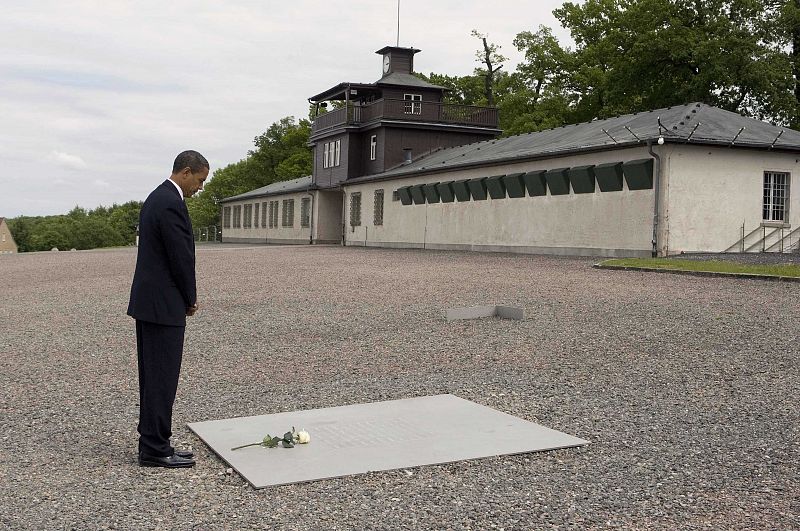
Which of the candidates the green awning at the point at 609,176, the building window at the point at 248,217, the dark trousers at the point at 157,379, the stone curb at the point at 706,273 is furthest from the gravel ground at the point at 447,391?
the building window at the point at 248,217

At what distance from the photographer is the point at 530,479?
4812 millimetres

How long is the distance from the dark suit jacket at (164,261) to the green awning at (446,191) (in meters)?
30.2

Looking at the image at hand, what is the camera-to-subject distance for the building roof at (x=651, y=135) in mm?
24844

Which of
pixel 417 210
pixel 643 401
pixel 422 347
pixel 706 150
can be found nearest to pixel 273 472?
pixel 643 401

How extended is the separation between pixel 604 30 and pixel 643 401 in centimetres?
5019

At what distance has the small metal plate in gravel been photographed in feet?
16.5

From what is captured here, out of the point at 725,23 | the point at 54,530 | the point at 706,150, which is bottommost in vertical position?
the point at 54,530

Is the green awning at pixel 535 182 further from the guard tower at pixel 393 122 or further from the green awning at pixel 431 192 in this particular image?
the guard tower at pixel 393 122

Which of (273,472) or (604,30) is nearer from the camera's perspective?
(273,472)

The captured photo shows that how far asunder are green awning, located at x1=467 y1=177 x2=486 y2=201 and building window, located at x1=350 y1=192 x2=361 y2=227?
12.6m

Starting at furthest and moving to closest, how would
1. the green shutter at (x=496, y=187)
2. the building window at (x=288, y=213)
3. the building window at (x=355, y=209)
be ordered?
1. the building window at (x=288, y=213)
2. the building window at (x=355, y=209)
3. the green shutter at (x=496, y=187)

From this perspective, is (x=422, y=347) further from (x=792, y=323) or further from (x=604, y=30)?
(x=604, y=30)

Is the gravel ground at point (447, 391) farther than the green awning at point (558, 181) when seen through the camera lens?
No

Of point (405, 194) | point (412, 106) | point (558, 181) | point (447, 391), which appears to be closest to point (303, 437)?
point (447, 391)
